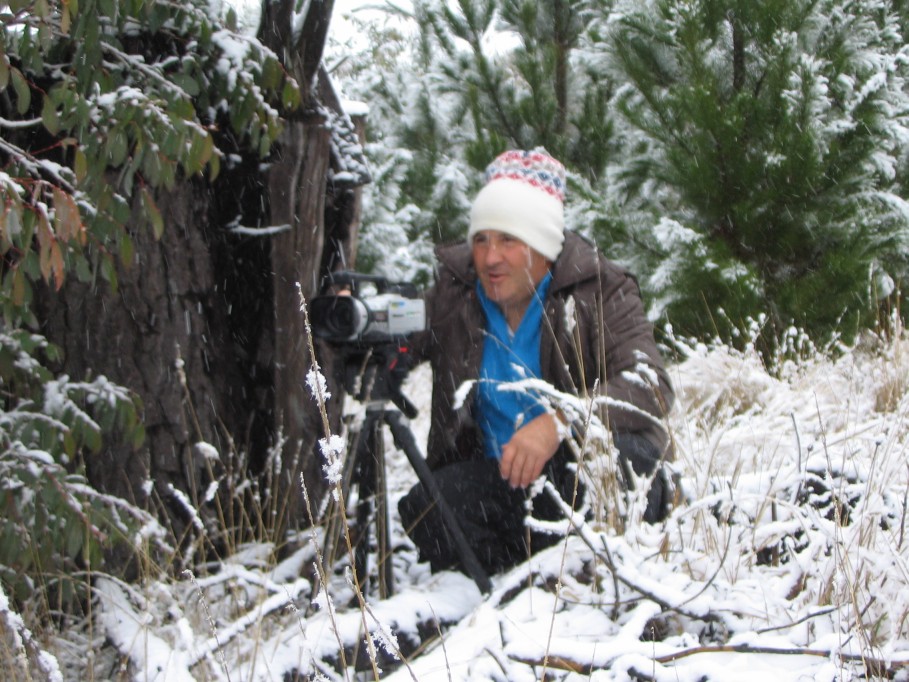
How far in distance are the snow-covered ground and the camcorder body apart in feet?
1.91

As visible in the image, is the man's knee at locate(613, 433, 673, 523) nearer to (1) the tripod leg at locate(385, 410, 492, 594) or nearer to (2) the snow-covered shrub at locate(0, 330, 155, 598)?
(1) the tripod leg at locate(385, 410, 492, 594)

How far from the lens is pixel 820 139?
512cm

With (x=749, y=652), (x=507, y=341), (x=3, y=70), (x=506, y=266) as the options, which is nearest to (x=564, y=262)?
(x=506, y=266)

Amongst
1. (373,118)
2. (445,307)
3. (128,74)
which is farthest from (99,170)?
(373,118)

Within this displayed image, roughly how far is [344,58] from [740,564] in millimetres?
2494

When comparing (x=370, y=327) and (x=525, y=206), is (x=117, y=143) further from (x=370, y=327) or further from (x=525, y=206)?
(x=525, y=206)

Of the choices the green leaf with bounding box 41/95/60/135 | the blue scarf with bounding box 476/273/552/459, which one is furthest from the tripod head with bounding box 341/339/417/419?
the green leaf with bounding box 41/95/60/135

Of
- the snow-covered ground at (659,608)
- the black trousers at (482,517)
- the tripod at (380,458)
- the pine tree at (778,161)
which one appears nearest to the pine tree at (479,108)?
the pine tree at (778,161)

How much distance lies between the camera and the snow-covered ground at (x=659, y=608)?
60.9 inches

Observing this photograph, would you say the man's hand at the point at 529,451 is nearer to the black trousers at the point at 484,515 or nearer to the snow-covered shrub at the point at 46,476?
the black trousers at the point at 484,515

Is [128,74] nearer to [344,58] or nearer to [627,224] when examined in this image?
[344,58]

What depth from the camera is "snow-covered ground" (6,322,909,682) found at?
155cm

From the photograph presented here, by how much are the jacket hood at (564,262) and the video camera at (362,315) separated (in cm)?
47

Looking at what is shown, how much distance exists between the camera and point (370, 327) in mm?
2410
